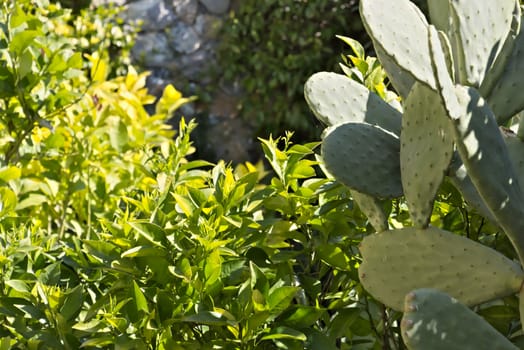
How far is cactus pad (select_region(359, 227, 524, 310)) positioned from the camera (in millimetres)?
1280

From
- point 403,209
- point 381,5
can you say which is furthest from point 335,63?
point 381,5

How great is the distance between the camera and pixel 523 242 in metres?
1.26

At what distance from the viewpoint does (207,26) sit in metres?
6.35

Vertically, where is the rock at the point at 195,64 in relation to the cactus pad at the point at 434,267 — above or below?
below

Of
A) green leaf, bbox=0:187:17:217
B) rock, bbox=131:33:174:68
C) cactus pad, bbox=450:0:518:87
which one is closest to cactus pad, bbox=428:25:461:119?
cactus pad, bbox=450:0:518:87

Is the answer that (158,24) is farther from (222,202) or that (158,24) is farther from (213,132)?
(222,202)

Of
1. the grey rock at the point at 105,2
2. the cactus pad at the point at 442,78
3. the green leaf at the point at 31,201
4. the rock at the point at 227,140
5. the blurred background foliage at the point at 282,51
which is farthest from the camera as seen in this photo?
the rock at the point at 227,140

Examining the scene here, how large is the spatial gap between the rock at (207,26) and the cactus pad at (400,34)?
16.6ft

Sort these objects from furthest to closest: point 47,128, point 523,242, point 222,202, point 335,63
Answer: point 335,63, point 47,128, point 222,202, point 523,242

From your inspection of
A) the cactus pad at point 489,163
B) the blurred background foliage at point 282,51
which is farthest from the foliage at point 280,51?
the cactus pad at point 489,163

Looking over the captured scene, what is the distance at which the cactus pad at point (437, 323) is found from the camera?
1.20 metres

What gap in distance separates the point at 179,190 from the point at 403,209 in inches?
17.4

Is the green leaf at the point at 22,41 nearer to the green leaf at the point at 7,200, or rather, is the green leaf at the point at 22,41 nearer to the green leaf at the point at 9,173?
the green leaf at the point at 9,173

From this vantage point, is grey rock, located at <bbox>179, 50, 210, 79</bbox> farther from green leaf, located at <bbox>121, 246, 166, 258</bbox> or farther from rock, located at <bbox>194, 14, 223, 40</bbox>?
green leaf, located at <bbox>121, 246, 166, 258</bbox>
